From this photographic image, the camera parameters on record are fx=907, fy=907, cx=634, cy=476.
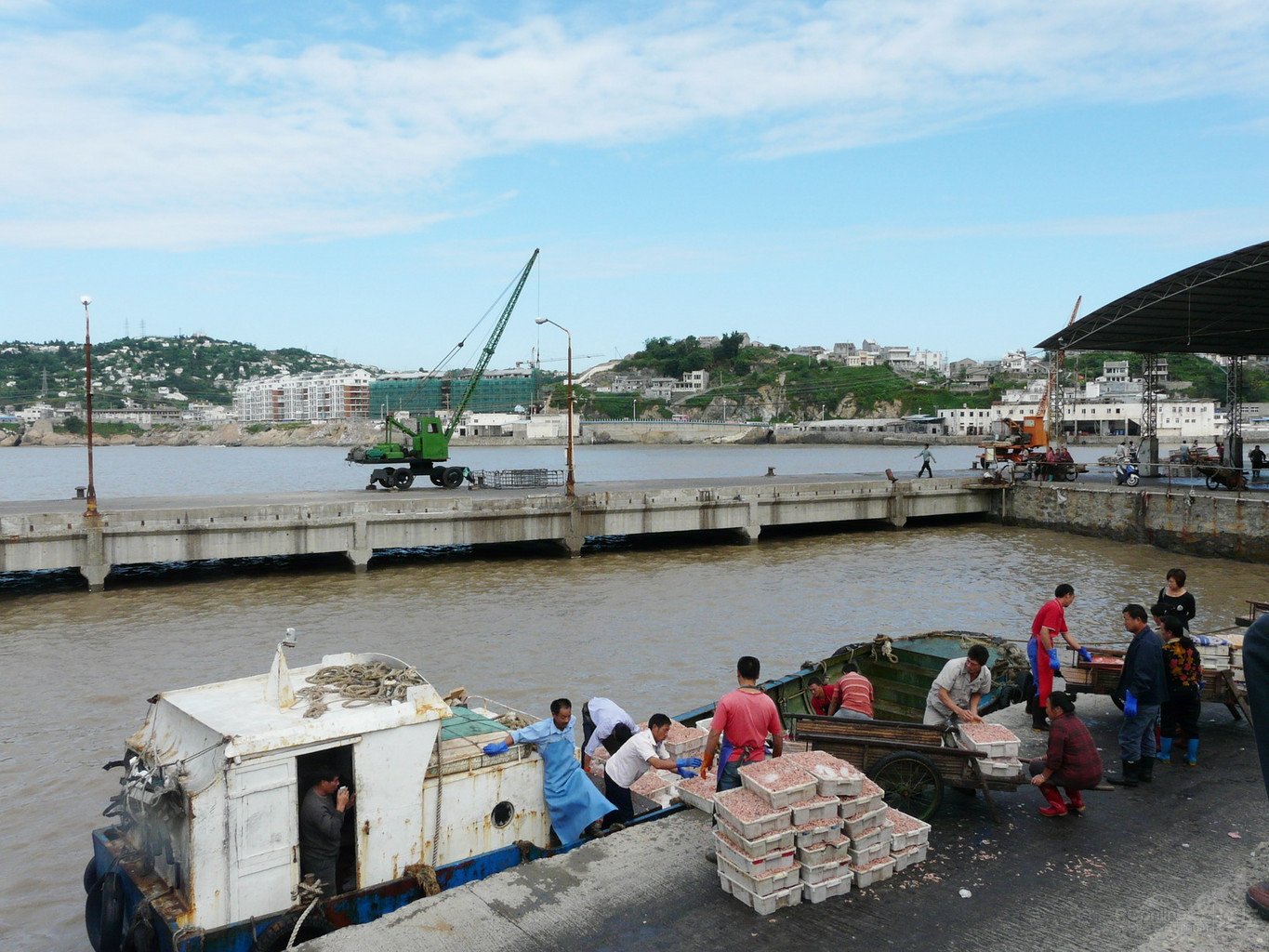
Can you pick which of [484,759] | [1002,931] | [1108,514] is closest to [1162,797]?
[1002,931]

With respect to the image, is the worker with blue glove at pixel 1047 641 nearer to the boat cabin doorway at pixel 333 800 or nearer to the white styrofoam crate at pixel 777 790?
the white styrofoam crate at pixel 777 790

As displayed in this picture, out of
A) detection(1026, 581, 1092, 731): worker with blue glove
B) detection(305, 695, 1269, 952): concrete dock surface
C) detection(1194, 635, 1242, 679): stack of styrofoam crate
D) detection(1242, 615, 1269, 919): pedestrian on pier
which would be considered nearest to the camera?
detection(1242, 615, 1269, 919): pedestrian on pier

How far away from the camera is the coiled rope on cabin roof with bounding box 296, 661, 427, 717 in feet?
23.7

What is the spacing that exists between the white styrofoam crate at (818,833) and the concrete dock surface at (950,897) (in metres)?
0.44

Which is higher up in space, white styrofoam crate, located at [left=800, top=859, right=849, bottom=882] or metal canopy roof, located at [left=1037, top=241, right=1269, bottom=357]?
metal canopy roof, located at [left=1037, top=241, right=1269, bottom=357]

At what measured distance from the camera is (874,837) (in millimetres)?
6539

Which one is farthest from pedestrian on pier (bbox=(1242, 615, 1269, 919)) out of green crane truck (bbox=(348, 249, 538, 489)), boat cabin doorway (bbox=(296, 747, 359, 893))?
green crane truck (bbox=(348, 249, 538, 489))

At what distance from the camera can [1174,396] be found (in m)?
168

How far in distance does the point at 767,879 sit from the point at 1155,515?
30.3m

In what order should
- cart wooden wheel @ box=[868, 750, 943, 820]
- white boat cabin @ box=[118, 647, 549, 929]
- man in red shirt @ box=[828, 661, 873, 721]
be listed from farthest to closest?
man in red shirt @ box=[828, 661, 873, 721]
cart wooden wheel @ box=[868, 750, 943, 820]
white boat cabin @ box=[118, 647, 549, 929]

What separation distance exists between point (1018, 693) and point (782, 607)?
10.6 m

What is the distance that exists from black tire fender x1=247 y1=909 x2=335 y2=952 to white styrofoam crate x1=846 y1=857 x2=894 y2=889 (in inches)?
150

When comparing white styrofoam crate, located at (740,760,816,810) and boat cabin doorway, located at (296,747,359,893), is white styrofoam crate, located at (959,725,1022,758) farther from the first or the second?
boat cabin doorway, located at (296,747,359,893)

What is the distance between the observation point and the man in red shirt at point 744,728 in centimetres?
713
